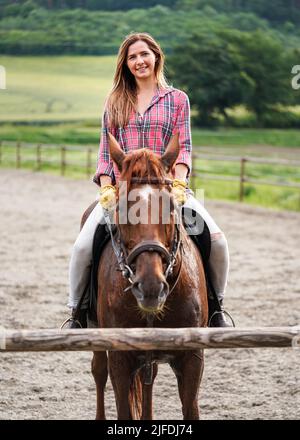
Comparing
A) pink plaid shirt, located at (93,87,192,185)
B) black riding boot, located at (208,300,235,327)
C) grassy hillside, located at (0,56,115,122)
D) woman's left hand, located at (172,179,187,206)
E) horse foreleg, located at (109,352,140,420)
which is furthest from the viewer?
grassy hillside, located at (0,56,115,122)

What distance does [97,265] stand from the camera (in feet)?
13.4

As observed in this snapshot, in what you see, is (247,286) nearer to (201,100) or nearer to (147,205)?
(147,205)

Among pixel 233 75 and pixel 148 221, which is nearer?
pixel 148 221

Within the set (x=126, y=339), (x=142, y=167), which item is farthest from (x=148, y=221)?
(x=126, y=339)

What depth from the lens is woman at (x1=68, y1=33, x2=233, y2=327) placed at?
3861mm

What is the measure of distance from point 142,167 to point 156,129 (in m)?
0.70

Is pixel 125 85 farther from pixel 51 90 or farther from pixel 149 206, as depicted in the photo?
pixel 51 90

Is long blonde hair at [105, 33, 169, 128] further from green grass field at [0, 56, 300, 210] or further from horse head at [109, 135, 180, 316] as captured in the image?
green grass field at [0, 56, 300, 210]

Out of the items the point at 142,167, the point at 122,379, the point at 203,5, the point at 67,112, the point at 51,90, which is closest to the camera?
the point at 142,167

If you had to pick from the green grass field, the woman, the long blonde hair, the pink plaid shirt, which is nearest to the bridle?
the woman

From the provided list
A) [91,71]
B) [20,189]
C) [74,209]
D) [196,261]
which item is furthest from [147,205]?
[91,71]

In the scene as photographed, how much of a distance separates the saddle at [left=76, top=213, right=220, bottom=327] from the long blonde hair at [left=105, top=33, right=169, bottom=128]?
632 millimetres

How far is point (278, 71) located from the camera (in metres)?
62.5

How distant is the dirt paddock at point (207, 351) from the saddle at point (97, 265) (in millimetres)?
889
